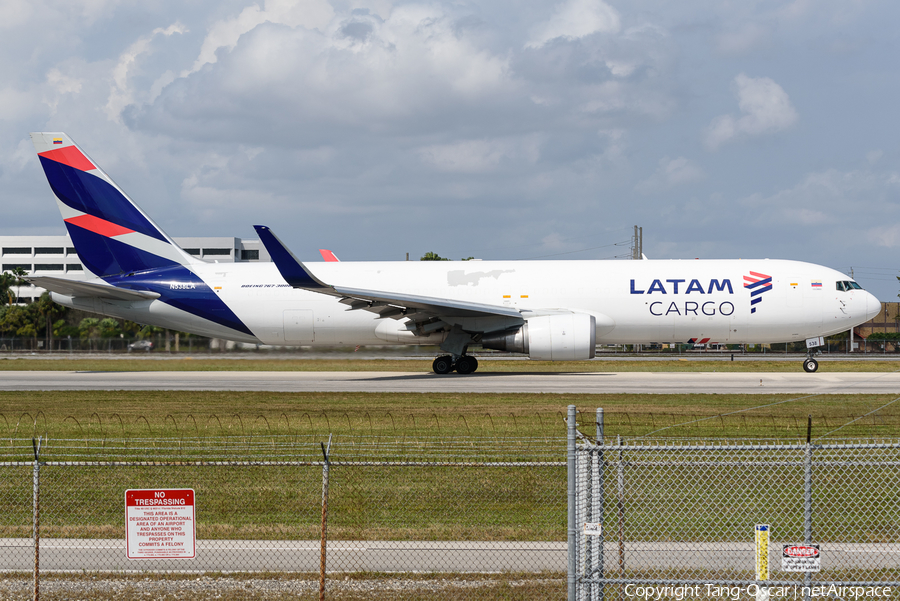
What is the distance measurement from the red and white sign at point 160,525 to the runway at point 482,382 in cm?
2039

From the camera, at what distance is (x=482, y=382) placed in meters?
31.0

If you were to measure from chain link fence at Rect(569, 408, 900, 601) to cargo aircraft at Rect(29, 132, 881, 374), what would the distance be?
735 inches

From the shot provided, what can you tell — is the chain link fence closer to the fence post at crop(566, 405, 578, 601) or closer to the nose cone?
the fence post at crop(566, 405, 578, 601)

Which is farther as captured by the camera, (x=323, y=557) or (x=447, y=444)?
(x=447, y=444)

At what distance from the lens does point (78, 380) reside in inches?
1364

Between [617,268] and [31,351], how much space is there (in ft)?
184

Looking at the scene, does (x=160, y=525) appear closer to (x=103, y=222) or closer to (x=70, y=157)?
(x=103, y=222)

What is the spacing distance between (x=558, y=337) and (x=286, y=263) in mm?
10522

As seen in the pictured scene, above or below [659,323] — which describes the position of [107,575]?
below

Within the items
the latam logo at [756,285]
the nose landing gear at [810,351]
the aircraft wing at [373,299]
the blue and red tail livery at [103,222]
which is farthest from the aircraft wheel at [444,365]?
the nose landing gear at [810,351]

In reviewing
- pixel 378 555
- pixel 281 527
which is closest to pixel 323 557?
pixel 378 555

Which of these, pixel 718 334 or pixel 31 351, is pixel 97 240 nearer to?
pixel 718 334

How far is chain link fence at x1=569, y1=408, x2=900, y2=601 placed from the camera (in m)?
7.36

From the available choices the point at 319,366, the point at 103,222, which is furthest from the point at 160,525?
the point at 319,366
